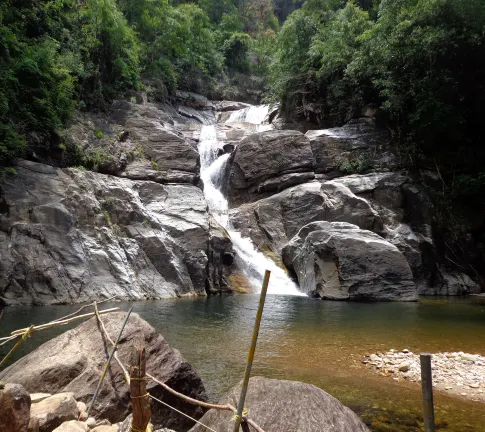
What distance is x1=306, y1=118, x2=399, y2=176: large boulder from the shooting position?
24.1 meters

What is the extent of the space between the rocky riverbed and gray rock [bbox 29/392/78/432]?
523 centimetres

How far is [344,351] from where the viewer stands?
27.6 feet

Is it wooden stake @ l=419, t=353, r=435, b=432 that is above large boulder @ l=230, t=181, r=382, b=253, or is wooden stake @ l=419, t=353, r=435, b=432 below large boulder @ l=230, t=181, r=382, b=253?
below

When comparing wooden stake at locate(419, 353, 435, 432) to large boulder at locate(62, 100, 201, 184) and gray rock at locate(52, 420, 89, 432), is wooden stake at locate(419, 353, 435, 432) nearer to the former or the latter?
gray rock at locate(52, 420, 89, 432)

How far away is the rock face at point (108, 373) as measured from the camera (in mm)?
4410

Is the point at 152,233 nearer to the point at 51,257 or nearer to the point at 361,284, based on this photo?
the point at 51,257

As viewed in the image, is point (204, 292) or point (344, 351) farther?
point (204, 292)

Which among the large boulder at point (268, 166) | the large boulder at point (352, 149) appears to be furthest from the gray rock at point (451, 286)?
the large boulder at point (268, 166)

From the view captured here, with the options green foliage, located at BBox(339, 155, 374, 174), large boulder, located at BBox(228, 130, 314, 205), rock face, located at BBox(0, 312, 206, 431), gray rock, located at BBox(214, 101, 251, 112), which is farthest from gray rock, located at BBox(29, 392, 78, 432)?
gray rock, located at BBox(214, 101, 251, 112)

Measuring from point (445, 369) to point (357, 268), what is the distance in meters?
9.96

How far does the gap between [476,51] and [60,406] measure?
25.0m

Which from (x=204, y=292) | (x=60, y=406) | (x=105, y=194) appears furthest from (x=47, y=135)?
(x=60, y=406)

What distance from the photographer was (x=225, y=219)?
2333 cm


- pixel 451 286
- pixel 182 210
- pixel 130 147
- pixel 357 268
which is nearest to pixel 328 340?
pixel 357 268
